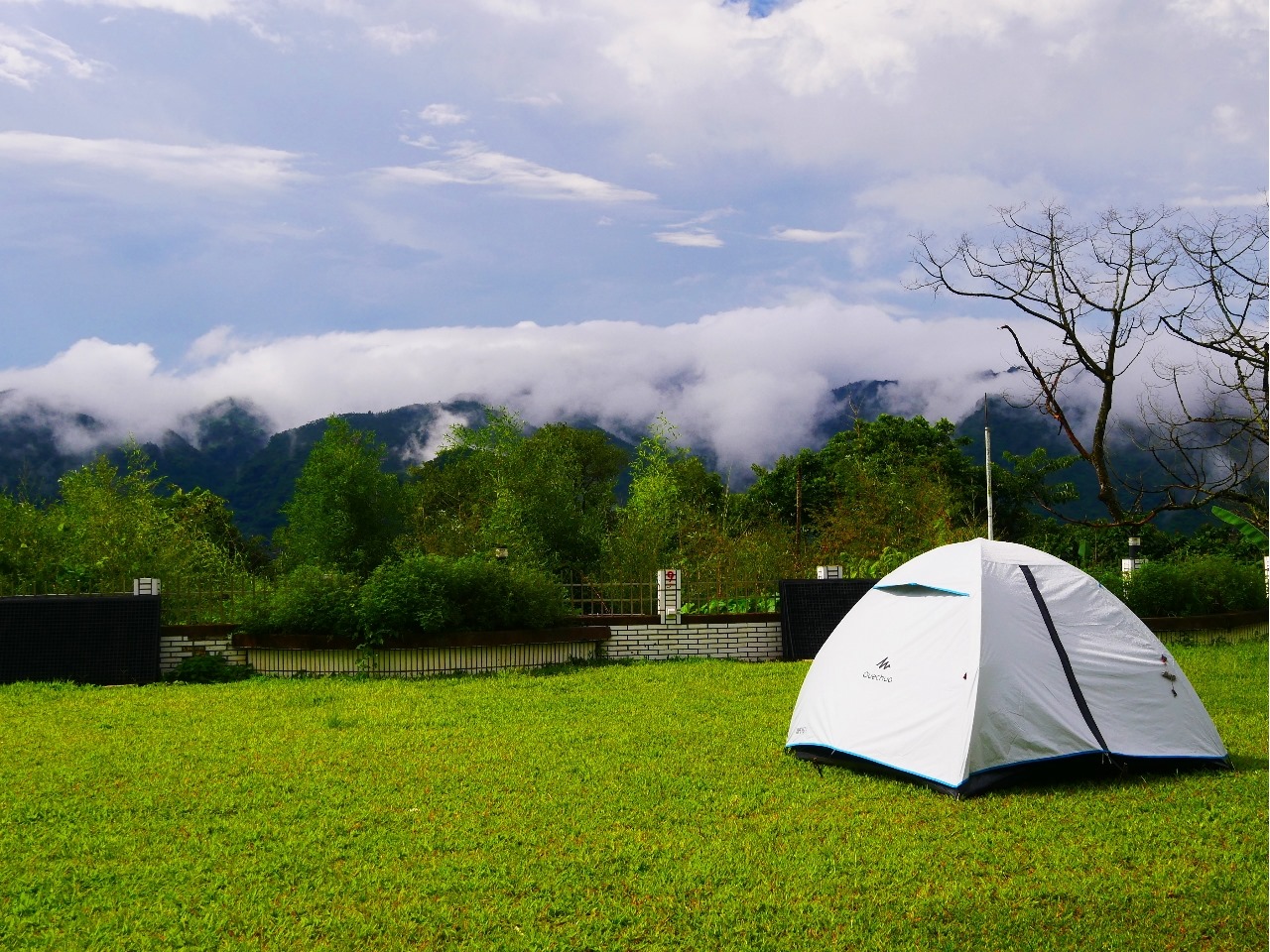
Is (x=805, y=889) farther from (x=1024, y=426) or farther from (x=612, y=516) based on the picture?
(x=1024, y=426)

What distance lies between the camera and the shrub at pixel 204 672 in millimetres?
10938

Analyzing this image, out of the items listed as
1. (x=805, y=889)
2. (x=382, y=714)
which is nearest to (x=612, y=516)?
(x=382, y=714)

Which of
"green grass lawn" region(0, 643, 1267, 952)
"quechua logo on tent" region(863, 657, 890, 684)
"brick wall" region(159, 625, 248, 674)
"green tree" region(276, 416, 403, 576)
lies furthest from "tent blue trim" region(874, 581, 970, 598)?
"green tree" region(276, 416, 403, 576)

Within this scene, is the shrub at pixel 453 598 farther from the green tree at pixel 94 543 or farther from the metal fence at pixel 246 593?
the green tree at pixel 94 543

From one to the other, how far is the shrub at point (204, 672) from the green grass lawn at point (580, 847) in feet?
10.1

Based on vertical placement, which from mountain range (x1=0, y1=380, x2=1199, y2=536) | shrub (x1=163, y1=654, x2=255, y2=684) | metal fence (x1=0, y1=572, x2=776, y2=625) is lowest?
shrub (x1=163, y1=654, x2=255, y2=684)

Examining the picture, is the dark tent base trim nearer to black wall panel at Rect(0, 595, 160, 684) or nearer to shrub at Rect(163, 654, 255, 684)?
shrub at Rect(163, 654, 255, 684)

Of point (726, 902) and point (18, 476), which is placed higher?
point (18, 476)

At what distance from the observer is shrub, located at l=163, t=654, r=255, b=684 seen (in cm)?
1094

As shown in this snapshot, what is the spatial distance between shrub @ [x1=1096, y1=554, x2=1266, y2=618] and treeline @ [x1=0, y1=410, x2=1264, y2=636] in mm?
1944

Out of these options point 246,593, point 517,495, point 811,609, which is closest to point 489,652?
point 246,593

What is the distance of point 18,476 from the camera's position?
17.8 metres

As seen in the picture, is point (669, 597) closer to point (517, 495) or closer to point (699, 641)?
point (699, 641)

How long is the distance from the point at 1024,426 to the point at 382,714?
39342 millimetres
